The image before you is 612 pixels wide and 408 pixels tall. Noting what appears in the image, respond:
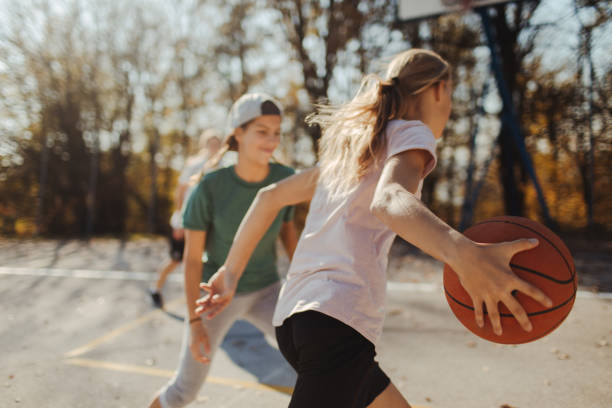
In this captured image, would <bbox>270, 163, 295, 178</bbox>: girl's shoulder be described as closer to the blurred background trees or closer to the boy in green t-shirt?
the boy in green t-shirt

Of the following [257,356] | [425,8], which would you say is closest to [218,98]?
[425,8]

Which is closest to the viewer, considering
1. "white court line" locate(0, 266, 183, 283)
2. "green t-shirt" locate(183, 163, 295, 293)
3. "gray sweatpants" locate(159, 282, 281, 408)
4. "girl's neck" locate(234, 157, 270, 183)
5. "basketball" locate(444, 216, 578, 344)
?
"basketball" locate(444, 216, 578, 344)

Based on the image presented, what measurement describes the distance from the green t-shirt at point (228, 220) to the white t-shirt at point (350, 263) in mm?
1163

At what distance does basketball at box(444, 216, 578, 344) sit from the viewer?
1227mm

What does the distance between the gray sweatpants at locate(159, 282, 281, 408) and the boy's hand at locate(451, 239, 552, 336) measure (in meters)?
1.69

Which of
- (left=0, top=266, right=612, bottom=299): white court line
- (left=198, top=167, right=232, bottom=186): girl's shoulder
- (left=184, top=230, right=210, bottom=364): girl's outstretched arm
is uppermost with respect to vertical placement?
(left=198, top=167, right=232, bottom=186): girl's shoulder

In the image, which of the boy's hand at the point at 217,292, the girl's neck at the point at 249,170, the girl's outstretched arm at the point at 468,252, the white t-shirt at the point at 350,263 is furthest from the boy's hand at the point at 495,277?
the girl's neck at the point at 249,170

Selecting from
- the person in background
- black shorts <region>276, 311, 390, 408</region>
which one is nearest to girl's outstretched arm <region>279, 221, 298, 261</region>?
black shorts <region>276, 311, 390, 408</region>

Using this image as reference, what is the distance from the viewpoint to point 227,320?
2.53 m

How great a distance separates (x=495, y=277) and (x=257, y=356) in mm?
3538

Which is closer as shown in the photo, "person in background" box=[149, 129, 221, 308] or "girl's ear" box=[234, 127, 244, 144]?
"girl's ear" box=[234, 127, 244, 144]

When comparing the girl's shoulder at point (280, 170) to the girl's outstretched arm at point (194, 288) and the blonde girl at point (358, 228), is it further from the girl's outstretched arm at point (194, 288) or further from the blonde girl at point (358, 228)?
the blonde girl at point (358, 228)

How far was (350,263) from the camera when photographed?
1466 mm

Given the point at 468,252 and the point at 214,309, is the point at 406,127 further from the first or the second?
the point at 214,309
